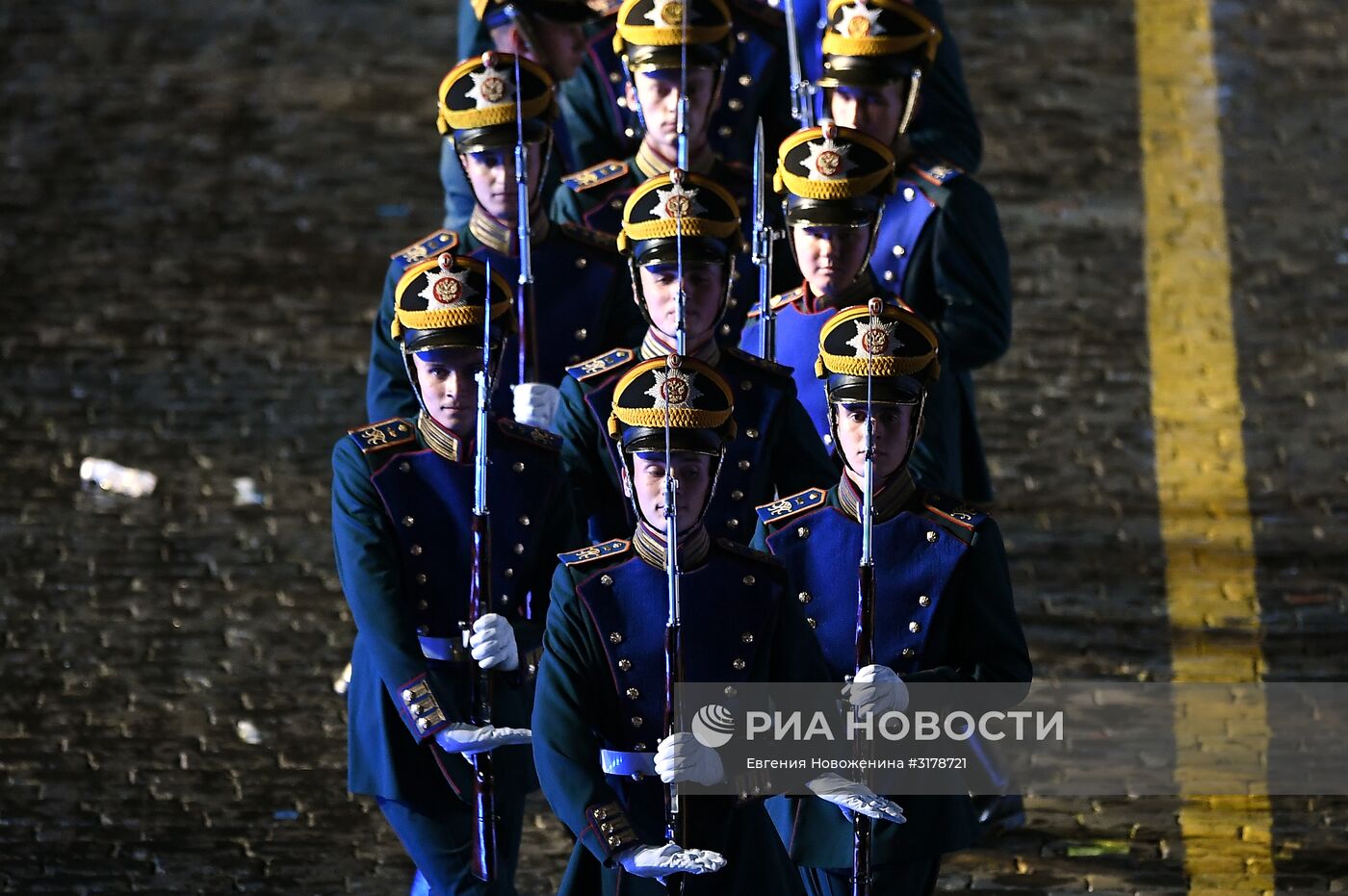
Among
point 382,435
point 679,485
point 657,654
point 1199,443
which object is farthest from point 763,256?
point 1199,443

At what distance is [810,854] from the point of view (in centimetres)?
809

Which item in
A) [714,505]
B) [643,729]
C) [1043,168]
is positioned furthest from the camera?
[1043,168]

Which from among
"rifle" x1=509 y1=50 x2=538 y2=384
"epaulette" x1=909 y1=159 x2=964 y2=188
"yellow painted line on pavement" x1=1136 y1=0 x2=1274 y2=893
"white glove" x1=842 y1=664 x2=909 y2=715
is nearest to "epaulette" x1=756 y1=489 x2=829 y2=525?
"white glove" x1=842 y1=664 x2=909 y2=715

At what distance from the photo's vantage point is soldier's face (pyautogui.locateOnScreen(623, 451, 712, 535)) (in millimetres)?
7562

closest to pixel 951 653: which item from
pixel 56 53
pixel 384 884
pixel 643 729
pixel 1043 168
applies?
pixel 643 729

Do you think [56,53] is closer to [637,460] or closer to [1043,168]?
[1043,168]

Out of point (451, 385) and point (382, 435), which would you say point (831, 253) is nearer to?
point (451, 385)

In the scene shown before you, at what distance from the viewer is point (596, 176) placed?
10.2 metres

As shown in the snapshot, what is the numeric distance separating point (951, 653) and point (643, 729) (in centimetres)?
97

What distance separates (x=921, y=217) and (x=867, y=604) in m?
2.15

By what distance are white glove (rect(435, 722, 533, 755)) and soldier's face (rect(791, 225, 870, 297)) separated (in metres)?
1.69

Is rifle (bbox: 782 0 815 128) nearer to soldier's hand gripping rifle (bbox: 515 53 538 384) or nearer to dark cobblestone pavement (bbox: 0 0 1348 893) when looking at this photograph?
soldier's hand gripping rifle (bbox: 515 53 538 384)

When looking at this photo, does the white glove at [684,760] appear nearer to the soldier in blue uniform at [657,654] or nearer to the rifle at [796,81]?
the soldier in blue uniform at [657,654]

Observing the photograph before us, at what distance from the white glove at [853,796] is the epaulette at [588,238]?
2.53 meters
